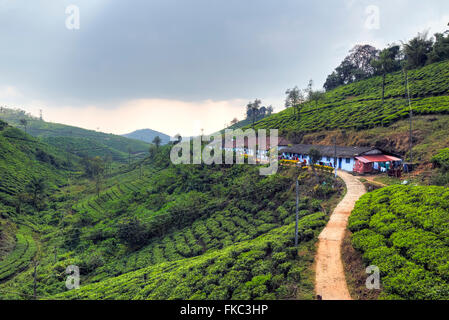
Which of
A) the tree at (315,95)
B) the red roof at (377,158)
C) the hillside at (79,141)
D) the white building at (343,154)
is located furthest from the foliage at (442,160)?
the hillside at (79,141)

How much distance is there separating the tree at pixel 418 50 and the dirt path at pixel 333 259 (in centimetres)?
6416

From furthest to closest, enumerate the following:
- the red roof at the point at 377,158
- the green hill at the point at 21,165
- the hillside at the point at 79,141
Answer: the hillside at the point at 79,141
the green hill at the point at 21,165
the red roof at the point at 377,158

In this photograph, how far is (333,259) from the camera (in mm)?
12273

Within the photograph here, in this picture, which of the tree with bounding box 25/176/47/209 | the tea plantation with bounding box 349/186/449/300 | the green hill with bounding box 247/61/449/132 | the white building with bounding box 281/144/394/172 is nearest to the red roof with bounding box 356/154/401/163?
the white building with bounding box 281/144/394/172

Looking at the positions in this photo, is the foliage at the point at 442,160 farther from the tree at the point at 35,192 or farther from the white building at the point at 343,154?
the tree at the point at 35,192

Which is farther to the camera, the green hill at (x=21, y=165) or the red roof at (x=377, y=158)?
the green hill at (x=21, y=165)

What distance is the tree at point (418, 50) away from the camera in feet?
196

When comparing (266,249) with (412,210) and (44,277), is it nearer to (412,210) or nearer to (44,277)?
(412,210)

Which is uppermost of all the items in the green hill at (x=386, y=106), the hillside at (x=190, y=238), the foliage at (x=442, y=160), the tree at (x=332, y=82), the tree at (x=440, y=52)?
the tree at (x=332, y=82)

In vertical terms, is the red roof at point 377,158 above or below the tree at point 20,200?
above

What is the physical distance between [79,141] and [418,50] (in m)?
144

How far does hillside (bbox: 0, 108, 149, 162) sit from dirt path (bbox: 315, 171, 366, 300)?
9781cm

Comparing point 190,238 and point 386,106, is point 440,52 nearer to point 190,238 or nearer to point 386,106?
point 386,106

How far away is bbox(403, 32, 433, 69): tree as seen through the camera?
59.8 meters
